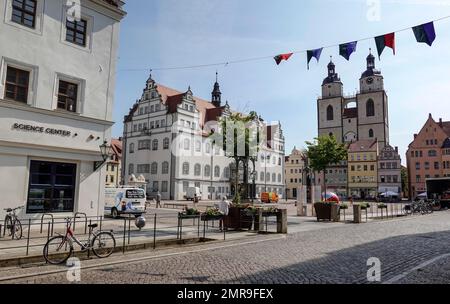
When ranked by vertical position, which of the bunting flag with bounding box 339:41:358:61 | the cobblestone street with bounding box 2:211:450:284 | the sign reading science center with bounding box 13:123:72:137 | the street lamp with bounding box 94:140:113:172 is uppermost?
the bunting flag with bounding box 339:41:358:61

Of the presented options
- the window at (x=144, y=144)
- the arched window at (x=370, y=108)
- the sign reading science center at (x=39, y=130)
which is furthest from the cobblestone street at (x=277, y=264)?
the arched window at (x=370, y=108)

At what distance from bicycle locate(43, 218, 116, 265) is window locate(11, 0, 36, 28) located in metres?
10.3

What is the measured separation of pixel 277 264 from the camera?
9117mm

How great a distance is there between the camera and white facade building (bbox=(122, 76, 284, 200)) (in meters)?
58.7

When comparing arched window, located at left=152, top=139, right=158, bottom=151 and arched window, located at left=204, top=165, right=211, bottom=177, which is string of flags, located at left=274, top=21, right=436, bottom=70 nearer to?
arched window, located at left=152, top=139, right=158, bottom=151

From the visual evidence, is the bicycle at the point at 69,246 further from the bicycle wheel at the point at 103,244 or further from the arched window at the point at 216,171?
the arched window at the point at 216,171

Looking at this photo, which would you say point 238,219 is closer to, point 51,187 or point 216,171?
point 51,187

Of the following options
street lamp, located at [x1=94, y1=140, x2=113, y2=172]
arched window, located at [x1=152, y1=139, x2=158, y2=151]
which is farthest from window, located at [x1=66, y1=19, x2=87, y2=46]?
arched window, located at [x1=152, y1=139, x2=158, y2=151]

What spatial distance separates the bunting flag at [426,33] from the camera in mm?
12297

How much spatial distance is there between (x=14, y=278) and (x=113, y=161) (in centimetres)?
7050

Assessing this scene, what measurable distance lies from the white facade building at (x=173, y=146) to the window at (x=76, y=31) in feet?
126

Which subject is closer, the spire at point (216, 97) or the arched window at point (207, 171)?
the arched window at point (207, 171)

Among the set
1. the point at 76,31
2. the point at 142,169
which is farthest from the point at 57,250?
the point at 142,169

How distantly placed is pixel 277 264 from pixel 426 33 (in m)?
9.54
